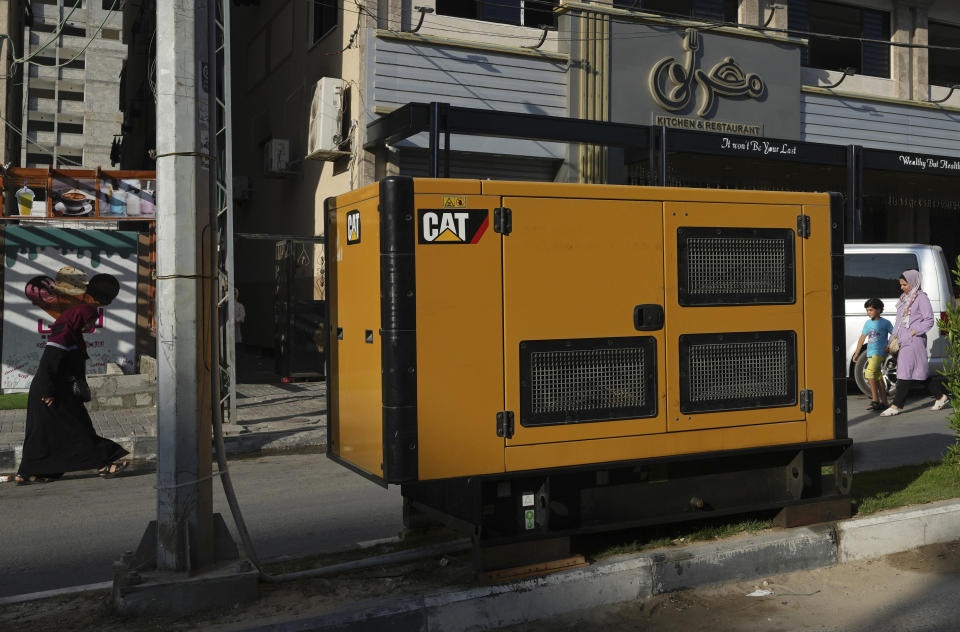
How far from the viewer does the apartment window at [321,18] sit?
1831 cm

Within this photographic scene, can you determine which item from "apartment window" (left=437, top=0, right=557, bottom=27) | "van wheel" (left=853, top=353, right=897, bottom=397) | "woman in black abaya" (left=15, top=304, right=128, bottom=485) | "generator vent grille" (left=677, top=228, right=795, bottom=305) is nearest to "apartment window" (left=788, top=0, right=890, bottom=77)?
"apartment window" (left=437, top=0, right=557, bottom=27)

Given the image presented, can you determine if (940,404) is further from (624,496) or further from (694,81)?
(694,81)

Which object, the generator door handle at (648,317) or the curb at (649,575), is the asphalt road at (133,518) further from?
the generator door handle at (648,317)

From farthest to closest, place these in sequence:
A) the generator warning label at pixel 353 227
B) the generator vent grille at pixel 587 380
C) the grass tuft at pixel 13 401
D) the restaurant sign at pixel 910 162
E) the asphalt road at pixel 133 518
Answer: the restaurant sign at pixel 910 162 → the grass tuft at pixel 13 401 → the asphalt road at pixel 133 518 → the generator warning label at pixel 353 227 → the generator vent grille at pixel 587 380

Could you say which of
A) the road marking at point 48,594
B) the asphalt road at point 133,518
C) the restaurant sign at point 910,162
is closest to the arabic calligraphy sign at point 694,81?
the restaurant sign at point 910,162

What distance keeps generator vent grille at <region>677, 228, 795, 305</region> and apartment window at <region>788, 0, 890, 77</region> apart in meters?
17.2

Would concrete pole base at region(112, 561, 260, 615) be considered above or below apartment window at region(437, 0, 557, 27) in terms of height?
below

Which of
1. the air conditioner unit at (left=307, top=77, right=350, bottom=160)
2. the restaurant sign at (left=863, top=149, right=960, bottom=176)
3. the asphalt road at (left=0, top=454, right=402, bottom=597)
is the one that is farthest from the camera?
the restaurant sign at (left=863, top=149, right=960, bottom=176)

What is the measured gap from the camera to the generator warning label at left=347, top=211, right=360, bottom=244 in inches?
201

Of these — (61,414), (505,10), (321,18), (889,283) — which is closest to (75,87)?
(321,18)

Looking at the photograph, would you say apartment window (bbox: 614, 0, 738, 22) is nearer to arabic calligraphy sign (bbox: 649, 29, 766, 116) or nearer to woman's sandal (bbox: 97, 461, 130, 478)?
arabic calligraphy sign (bbox: 649, 29, 766, 116)

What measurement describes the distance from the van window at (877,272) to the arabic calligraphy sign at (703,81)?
20.2ft

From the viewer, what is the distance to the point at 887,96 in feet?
72.3

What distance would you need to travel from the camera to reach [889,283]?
13.6 m
